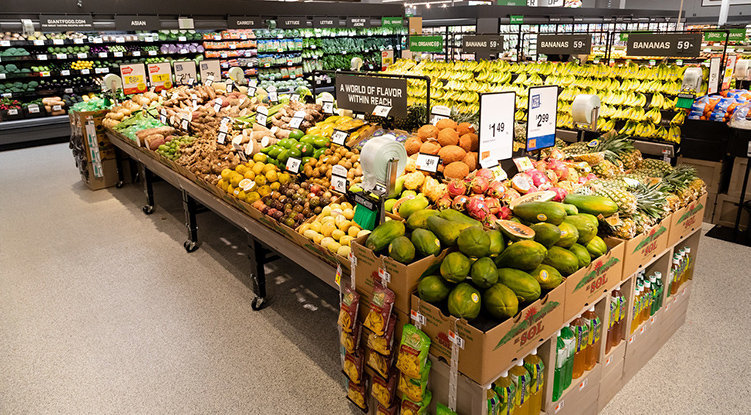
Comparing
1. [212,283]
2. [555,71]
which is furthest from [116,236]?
[555,71]

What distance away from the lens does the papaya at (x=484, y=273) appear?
1.89 metres

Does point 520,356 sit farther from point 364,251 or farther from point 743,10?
point 743,10

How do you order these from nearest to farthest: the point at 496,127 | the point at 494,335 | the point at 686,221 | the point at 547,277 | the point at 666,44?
the point at 494,335 < the point at 547,277 < the point at 496,127 < the point at 686,221 < the point at 666,44

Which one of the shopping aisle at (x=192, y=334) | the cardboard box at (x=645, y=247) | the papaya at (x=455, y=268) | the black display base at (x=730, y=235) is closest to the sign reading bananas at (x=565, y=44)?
the black display base at (x=730, y=235)

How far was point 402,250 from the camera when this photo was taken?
2031mm

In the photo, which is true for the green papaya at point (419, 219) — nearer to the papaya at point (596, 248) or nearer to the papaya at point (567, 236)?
the papaya at point (567, 236)

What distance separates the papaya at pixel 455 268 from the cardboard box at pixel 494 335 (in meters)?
0.13

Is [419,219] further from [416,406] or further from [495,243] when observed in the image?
[416,406]

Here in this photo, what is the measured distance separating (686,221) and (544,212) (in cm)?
132

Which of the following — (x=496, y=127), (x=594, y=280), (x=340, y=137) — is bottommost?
(x=594, y=280)

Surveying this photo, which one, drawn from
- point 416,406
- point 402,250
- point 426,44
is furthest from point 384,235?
point 426,44

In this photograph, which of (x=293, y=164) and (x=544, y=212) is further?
(x=293, y=164)

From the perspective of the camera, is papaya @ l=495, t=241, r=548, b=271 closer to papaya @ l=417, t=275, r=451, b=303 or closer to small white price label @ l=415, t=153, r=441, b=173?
papaya @ l=417, t=275, r=451, b=303

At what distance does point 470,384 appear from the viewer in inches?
74.4
